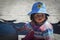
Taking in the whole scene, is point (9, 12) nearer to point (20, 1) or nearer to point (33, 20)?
point (20, 1)

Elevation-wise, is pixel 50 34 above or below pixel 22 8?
below

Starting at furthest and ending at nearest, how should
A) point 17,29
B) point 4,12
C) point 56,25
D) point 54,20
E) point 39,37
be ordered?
point 4,12 < point 54,20 < point 56,25 < point 17,29 < point 39,37

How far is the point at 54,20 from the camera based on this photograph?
6.51ft

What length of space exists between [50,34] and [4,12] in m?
0.79

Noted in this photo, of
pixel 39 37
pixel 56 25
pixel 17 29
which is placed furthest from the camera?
pixel 56 25

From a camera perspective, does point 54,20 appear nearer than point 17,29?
No

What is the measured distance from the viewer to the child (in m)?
1.50

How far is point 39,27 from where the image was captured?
4.97 feet

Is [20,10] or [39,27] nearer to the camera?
[39,27]

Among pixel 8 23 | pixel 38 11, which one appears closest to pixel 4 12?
pixel 8 23

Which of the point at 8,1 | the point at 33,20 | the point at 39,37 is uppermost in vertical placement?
the point at 8,1

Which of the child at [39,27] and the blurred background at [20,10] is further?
the blurred background at [20,10]

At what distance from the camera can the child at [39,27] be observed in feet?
4.92

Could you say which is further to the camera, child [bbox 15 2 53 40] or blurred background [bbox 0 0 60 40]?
blurred background [bbox 0 0 60 40]
